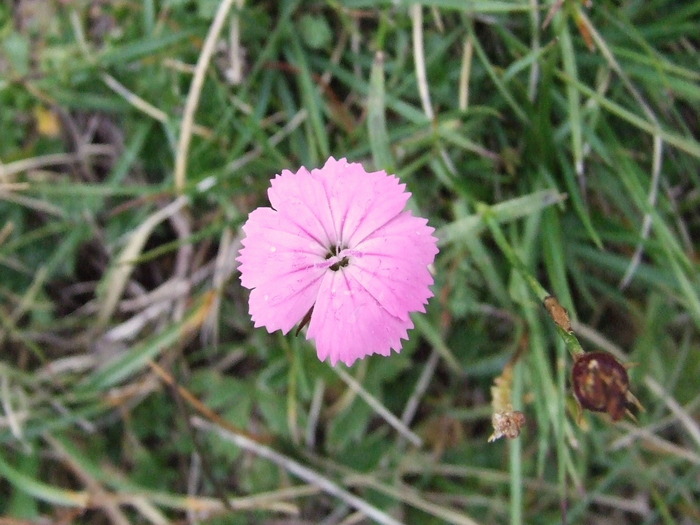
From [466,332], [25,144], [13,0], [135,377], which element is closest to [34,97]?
[25,144]

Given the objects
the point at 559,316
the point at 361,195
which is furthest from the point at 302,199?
the point at 559,316

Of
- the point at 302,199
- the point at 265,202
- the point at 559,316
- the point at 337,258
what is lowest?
the point at 559,316

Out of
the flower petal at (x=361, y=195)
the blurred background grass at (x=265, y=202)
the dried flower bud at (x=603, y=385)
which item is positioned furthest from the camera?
the blurred background grass at (x=265, y=202)

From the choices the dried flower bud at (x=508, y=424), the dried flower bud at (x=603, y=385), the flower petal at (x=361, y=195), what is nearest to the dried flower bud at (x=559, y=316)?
the dried flower bud at (x=603, y=385)

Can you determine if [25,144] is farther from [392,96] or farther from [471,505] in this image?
[471,505]

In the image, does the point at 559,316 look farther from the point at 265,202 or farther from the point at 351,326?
the point at 265,202

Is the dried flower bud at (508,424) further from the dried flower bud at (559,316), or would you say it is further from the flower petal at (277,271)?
the flower petal at (277,271)
